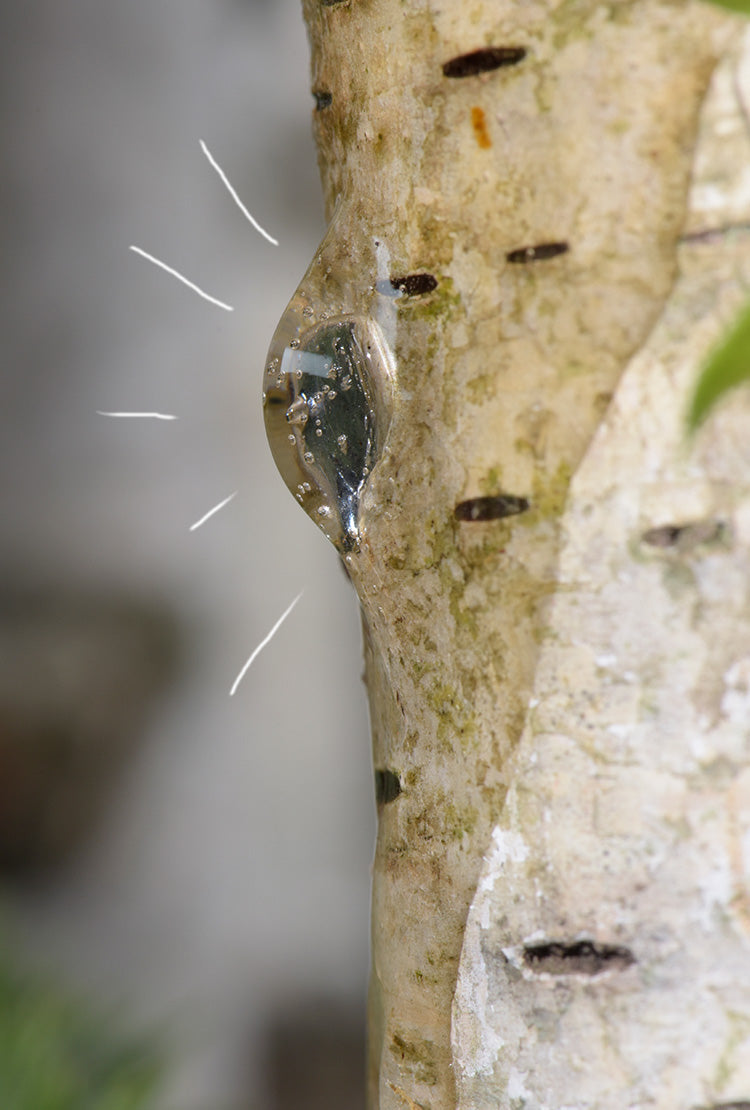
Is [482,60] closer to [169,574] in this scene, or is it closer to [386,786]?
[386,786]

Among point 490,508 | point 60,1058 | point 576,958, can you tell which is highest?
point 490,508

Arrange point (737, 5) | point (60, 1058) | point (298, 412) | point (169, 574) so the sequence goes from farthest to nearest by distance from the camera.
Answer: point (169, 574) → point (60, 1058) → point (298, 412) → point (737, 5)

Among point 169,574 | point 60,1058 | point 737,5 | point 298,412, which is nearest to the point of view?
point 737,5

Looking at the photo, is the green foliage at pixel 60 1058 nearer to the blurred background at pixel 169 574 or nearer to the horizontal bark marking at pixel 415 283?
the blurred background at pixel 169 574

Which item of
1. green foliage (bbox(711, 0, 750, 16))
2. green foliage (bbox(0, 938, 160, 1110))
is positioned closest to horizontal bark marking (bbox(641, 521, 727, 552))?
green foliage (bbox(711, 0, 750, 16))

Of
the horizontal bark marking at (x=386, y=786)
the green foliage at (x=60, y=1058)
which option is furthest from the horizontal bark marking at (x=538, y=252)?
the green foliage at (x=60, y=1058)

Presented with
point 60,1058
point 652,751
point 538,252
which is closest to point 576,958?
point 652,751

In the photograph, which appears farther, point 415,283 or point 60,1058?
point 60,1058

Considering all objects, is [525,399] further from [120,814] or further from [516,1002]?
[120,814]
